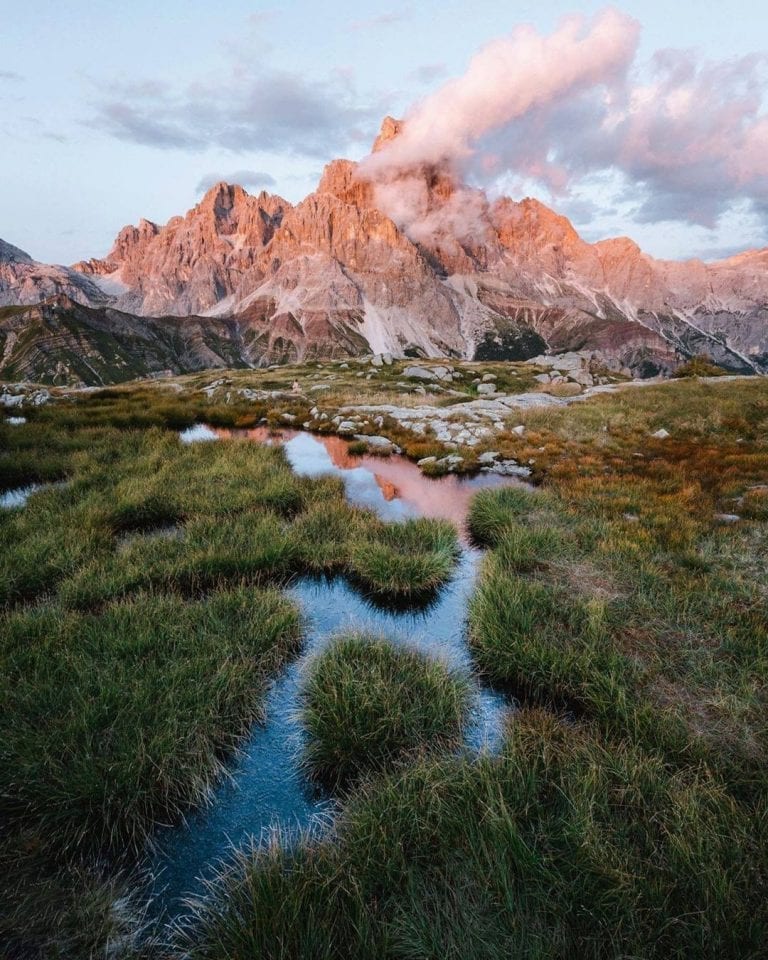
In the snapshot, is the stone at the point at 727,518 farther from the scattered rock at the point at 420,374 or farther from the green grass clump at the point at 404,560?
the scattered rock at the point at 420,374

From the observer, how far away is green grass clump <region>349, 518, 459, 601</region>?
8812 millimetres

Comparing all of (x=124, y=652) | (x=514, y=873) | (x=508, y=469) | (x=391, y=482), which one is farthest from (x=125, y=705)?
(x=508, y=469)

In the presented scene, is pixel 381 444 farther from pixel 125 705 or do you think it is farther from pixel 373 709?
pixel 125 705

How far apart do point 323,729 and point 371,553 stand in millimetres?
4307

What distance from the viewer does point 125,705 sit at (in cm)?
522

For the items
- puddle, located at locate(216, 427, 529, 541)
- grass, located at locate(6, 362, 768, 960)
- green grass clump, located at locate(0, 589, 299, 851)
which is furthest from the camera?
puddle, located at locate(216, 427, 529, 541)

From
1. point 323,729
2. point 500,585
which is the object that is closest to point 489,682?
point 500,585

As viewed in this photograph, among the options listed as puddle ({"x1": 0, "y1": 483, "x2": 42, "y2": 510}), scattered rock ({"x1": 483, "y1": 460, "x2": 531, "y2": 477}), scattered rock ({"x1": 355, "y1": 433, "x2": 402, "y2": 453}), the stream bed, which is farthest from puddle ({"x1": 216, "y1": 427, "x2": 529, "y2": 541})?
puddle ({"x1": 0, "y1": 483, "x2": 42, "y2": 510})

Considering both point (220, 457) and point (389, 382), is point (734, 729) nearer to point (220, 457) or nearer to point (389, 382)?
point (220, 457)

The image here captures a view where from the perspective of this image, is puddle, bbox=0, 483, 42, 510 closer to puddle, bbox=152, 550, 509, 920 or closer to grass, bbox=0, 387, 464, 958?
grass, bbox=0, 387, 464, 958

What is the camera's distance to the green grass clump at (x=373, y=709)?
513cm

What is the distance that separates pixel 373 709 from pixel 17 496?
12.9 m

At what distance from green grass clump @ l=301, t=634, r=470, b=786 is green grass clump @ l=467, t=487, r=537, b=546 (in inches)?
203

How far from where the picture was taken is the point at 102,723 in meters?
5.02
